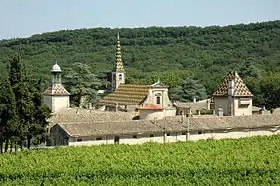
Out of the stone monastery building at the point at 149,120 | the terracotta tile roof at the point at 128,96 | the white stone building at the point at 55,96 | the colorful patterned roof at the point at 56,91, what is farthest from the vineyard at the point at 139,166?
the terracotta tile roof at the point at 128,96

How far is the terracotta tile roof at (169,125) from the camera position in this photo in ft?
124

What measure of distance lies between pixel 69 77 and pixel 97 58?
66532 millimetres

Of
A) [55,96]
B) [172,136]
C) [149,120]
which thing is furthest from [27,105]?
[55,96]

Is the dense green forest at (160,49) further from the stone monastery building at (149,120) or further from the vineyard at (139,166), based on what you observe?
the vineyard at (139,166)

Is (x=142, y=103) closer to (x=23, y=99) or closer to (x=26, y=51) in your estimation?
(x=23, y=99)

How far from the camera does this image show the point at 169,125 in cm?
4094

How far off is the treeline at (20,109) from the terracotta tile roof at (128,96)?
19.9m

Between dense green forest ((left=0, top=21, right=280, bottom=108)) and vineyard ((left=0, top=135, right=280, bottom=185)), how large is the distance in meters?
55.7

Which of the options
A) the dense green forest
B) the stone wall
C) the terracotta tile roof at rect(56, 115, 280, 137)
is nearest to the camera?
the terracotta tile roof at rect(56, 115, 280, 137)

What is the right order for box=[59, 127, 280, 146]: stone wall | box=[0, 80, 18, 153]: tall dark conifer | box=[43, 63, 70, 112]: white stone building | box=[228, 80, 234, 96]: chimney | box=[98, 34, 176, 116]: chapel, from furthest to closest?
box=[98, 34, 176, 116]: chapel → box=[43, 63, 70, 112]: white stone building → box=[228, 80, 234, 96]: chimney → box=[59, 127, 280, 146]: stone wall → box=[0, 80, 18, 153]: tall dark conifer

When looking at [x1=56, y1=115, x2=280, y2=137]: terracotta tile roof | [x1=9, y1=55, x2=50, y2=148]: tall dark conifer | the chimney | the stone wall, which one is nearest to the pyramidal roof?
the chimney

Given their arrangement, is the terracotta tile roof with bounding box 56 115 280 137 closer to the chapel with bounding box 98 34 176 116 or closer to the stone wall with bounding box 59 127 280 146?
the stone wall with bounding box 59 127 280 146

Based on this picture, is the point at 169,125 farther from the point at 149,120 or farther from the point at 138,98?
the point at 138,98

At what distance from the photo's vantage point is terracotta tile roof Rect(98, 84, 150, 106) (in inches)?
2146
